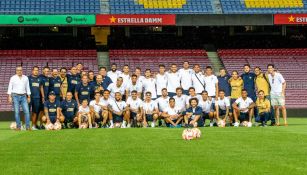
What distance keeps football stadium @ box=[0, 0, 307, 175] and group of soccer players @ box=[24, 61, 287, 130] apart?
0.12 ft

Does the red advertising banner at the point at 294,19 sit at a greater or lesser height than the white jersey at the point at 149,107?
greater

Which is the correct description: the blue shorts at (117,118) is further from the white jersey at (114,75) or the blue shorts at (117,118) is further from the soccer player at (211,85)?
the soccer player at (211,85)

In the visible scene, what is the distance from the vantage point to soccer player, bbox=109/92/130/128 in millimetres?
19828

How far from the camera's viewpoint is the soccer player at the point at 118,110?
19.8m

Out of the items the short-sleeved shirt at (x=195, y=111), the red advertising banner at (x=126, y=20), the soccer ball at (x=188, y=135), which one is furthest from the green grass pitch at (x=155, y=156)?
the red advertising banner at (x=126, y=20)

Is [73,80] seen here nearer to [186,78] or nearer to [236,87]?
[186,78]

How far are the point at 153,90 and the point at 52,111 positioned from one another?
376 centimetres

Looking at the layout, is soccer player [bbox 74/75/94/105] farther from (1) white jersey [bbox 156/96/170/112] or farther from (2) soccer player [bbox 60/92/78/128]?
(1) white jersey [bbox 156/96/170/112]

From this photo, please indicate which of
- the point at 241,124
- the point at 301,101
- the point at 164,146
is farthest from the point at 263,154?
the point at 301,101

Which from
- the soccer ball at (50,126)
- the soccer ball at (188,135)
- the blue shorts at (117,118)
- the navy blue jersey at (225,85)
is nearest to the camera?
the soccer ball at (188,135)

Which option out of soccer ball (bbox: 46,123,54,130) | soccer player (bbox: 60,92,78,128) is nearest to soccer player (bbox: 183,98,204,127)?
soccer player (bbox: 60,92,78,128)

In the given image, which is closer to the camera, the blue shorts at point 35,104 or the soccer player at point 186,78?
the blue shorts at point 35,104

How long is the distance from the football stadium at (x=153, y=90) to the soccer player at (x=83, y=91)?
34mm

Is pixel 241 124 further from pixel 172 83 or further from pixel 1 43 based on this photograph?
pixel 1 43
